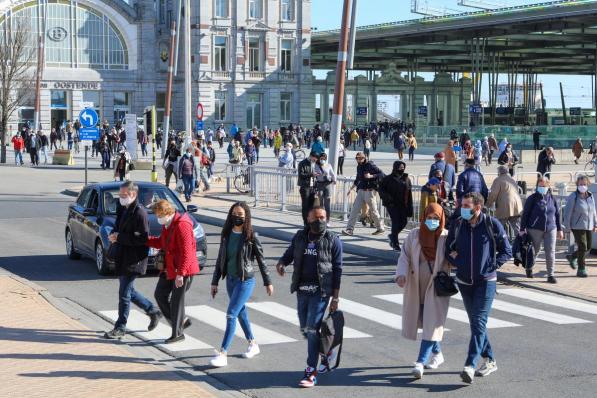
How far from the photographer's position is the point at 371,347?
11555 millimetres

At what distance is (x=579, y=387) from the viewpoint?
31.9 feet

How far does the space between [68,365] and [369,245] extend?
10.7 m

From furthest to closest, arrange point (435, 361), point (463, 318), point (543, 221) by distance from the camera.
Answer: point (543, 221), point (463, 318), point (435, 361)

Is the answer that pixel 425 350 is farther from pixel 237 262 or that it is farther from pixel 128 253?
pixel 128 253

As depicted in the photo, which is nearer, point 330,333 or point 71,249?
point 330,333

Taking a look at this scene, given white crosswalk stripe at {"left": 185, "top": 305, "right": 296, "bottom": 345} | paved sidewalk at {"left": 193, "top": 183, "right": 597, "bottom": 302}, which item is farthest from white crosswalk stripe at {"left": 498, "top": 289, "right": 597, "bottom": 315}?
white crosswalk stripe at {"left": 185, "top": 305, "right": 296, "bottom": 345}

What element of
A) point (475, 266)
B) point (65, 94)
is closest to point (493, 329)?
point (475, 266)

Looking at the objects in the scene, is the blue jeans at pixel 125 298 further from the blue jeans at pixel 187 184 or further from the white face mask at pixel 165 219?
the blue jeans at pixel 187 184

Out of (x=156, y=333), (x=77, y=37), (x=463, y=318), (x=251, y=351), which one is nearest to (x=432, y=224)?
(x=251, y=351)

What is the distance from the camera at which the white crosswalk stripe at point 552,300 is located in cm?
1434

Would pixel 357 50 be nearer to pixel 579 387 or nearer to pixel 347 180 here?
pixel 347 180

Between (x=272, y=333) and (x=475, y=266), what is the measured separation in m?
3.43

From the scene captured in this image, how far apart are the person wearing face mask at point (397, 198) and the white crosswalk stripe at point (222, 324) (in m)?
6.00

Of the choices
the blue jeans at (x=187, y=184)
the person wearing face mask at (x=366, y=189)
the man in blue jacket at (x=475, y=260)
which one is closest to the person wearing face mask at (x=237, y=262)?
the man in blue jacket at (x=475, y=260)
